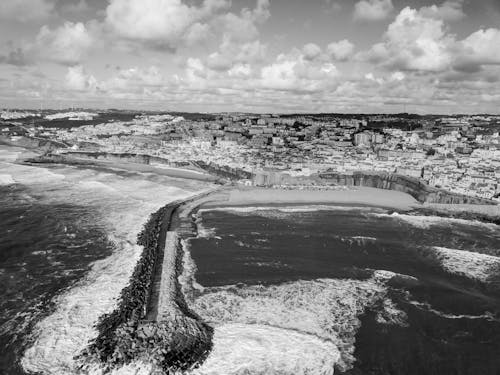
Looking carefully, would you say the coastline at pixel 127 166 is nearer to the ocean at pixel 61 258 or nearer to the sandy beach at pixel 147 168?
the sandy beach at pixel 147 168

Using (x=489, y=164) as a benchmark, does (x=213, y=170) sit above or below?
below

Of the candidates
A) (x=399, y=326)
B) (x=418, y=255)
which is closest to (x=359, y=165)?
(x=418, y=255)

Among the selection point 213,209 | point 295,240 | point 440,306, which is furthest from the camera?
point 213,209

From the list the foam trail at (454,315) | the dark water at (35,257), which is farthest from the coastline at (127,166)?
the foam trail at (454,315)

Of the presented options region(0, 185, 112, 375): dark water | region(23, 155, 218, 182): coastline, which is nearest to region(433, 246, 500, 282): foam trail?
region(0, 185, 112, 375): dark water

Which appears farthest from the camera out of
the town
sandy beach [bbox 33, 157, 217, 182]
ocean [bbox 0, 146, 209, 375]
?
sandy beach [bbox 33, 157, 217, 182]

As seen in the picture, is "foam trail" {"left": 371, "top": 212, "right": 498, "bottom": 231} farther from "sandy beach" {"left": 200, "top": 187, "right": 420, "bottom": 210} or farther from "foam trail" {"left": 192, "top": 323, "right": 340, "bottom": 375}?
"foam trail" {"left": 192, "top": 323, "right": 340, "bottom": 375}

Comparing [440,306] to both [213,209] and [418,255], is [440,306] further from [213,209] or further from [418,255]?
[213,209]
